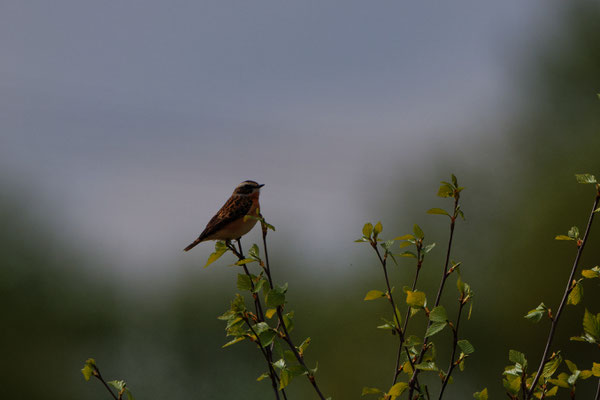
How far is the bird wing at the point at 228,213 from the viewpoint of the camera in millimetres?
8406

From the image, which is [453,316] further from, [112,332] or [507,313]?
[112,332]

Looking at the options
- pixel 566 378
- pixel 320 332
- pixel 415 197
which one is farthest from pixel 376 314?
pixel 566 378

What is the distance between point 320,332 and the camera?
4509 cm

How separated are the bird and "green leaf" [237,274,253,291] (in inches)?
127

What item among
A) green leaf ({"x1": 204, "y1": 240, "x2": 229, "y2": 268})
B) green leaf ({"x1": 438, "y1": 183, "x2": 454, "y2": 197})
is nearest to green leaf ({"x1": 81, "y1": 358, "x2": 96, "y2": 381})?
green leaf ({"x1": 204, "y1": 240, "x2": 229, "y2": 268})

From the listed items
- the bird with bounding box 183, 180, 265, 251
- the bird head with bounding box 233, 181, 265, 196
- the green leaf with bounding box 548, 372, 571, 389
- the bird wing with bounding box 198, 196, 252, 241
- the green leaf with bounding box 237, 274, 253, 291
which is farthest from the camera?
the bird head with bounding box 233, 181, 265, 196

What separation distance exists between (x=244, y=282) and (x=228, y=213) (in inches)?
163

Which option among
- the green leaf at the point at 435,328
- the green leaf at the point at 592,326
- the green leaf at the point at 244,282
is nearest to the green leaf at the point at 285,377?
the green leaf at the point at 244,282

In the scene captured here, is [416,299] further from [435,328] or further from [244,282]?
[244,282]

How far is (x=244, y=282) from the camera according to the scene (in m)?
4.45

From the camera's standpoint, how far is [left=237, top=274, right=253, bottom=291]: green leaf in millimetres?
4416

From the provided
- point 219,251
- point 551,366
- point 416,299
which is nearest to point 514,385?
point 551,366

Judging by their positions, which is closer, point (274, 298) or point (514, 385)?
point (274, 298)

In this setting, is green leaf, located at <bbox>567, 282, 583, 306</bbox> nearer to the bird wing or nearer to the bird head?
the bird wing
